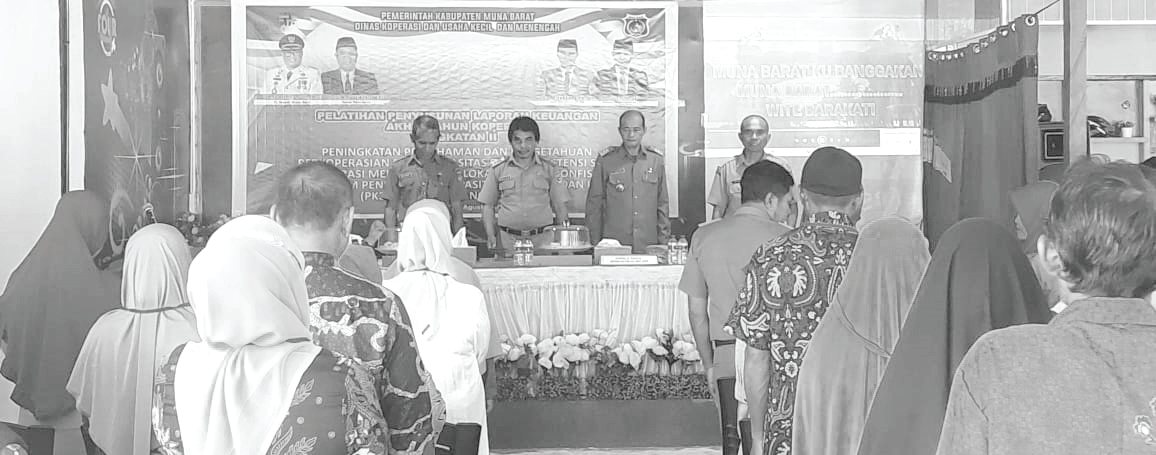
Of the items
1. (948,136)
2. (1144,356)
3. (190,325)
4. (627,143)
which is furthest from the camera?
(627,143)

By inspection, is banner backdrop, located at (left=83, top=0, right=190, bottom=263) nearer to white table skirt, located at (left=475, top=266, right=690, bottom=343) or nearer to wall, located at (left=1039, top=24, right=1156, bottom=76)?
white table skirt, located at (left=475, top=266, right=690, bottom=343)

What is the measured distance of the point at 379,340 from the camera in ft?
8.05

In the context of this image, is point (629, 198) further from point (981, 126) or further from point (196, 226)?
point (196, 226)

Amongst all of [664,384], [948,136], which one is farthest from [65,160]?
[948,136]

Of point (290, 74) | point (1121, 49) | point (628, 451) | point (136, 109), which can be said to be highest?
point (1121, 49)

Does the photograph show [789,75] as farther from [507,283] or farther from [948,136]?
[507,283]

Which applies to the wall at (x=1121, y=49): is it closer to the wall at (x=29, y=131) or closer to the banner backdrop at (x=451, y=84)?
the banner backdrop at (x=451, y=84)

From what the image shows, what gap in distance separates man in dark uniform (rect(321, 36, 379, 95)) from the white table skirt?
11.0 ft

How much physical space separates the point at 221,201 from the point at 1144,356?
318 inches

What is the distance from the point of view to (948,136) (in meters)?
7.88

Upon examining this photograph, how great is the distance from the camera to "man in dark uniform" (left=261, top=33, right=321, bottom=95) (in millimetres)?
8820

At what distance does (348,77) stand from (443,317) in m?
5.58

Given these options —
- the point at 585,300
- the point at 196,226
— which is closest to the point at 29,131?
the point at 585,300

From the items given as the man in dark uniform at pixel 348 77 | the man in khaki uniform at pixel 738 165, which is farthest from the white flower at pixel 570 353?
the man in dark uniform at pixel 348 77
